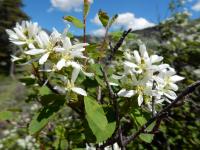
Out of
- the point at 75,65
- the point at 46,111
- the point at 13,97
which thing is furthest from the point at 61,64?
the point at 13,97

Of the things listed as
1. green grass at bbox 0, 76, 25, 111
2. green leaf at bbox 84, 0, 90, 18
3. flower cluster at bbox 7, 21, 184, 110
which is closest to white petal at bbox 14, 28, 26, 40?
flower cluster at bbox 7, 21, 184, 110

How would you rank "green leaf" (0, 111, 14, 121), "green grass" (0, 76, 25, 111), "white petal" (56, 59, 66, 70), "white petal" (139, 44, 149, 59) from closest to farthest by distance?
1. "white petal" (56, 59, 66, 70)
2. "white petal" (139, 44, 149, 59)
3. "green leaf" (0, 111, 14, 121)
4. "green grass" (0, 76, 25, 111)

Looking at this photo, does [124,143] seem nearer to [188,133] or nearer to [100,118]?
[100,118]

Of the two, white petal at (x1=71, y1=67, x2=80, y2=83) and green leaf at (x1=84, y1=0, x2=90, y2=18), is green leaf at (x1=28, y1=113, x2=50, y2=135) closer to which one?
white petal at (x1=71, y1=67, x2=80, y2=83)

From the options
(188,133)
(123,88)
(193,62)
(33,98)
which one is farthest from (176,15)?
(123,88)

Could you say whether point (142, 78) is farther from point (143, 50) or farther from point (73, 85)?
point (73, 85)
